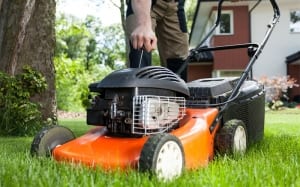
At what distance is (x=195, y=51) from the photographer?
3332 mm

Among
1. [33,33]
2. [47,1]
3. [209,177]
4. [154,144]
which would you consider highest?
[47,1]

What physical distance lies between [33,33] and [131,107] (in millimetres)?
3446

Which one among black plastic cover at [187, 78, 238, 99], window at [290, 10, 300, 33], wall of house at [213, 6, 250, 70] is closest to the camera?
black plastic cover at [187, 78, 238, 99]

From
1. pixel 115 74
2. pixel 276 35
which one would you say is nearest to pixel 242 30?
pixel 276 35

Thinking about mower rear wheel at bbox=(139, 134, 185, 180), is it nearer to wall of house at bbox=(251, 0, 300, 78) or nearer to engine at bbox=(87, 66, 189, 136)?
engine at bbox=(87, 66, 189, 136)

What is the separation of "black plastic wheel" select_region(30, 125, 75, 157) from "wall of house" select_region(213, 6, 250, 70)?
16.0 metres

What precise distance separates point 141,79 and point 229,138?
618 mm

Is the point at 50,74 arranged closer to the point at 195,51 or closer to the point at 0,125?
the point at 0,125

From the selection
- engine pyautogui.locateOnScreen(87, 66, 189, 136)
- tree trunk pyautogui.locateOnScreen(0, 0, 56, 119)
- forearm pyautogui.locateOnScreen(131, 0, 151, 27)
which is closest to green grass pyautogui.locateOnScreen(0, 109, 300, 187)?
engine pyautogui.locateOnScreen(87, 66, 189, 136)

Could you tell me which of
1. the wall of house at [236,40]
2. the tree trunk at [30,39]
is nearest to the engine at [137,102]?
the tree trunk at [30,39]

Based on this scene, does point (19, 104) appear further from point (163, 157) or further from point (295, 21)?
point (295, 21)

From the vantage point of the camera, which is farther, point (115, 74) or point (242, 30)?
point (242, 30)

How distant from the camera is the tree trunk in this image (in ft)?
16.4

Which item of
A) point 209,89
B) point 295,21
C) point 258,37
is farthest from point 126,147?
point 295,21
